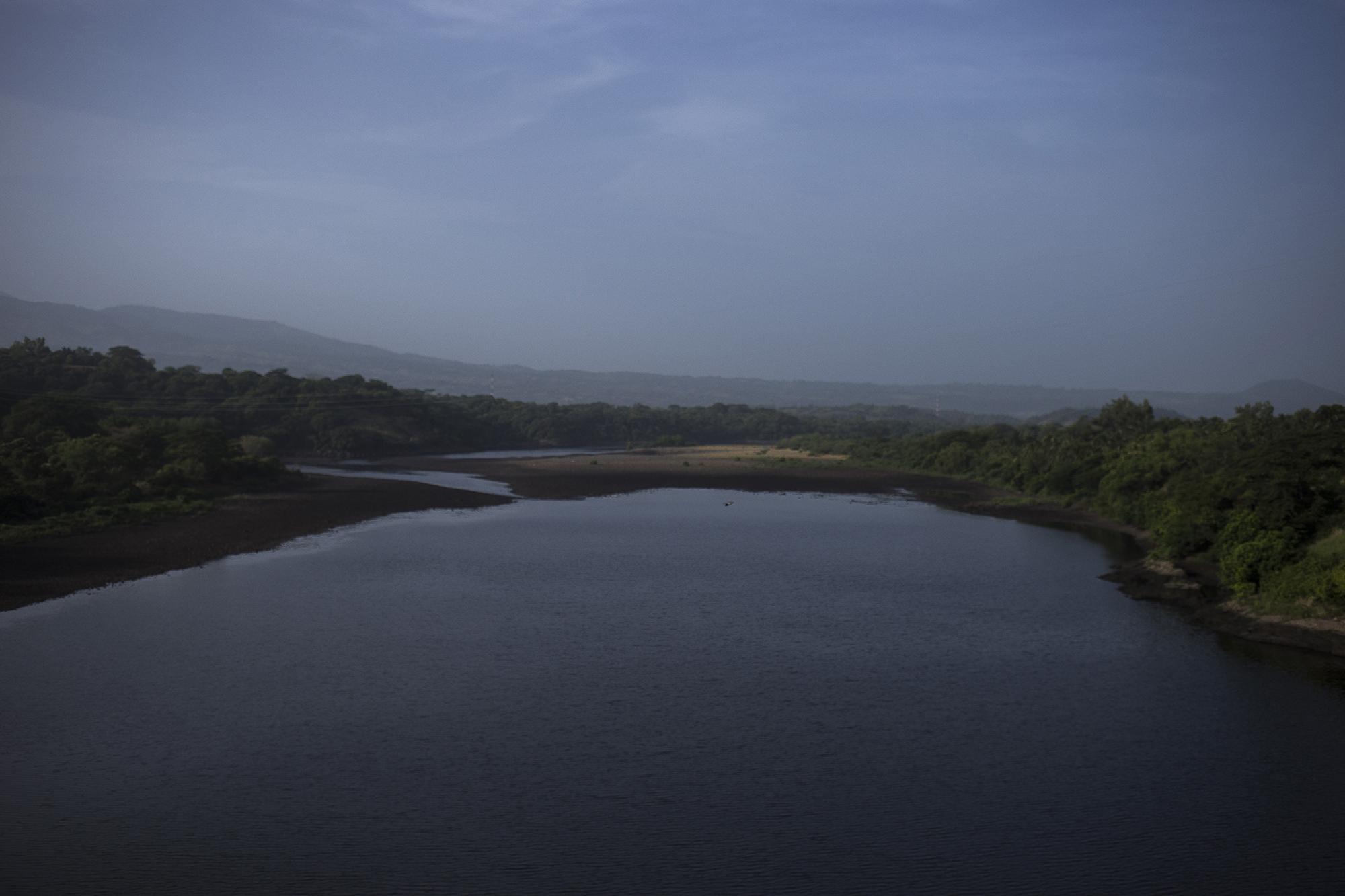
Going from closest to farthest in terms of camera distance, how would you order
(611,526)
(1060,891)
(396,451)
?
(1060,891) < (611,526) < (396,451)

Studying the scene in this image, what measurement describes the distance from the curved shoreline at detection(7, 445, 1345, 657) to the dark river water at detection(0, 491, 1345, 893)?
1169 millimetres

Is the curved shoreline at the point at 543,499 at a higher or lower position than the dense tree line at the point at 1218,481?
lower

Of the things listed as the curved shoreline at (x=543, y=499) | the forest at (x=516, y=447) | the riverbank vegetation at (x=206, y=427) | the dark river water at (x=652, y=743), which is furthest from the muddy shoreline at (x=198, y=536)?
the dark river water at (x=652, y=743)

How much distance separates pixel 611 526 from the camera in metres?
39.2

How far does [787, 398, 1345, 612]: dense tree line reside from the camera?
21.9 meters

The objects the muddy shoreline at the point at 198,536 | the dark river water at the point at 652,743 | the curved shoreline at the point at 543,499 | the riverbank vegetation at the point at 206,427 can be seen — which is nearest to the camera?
the dark river water at the point at 652,743

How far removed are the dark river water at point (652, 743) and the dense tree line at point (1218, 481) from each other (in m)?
2.15

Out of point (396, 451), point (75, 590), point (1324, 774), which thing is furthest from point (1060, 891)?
point (396, 451)

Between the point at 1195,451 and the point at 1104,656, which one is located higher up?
the point at 1195,451

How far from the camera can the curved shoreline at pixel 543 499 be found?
23406mm

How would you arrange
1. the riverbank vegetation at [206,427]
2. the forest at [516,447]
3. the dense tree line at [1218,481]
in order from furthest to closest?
the riverbank vegetation at [206,427]
the forest at [516,447]
the dense tree line at [1218,481]

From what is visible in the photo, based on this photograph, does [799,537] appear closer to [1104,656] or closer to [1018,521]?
[1018,521]

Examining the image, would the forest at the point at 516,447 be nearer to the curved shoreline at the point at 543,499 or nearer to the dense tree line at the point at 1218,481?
the dense tree line at the point at 1218,481

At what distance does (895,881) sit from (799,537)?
25783mm
